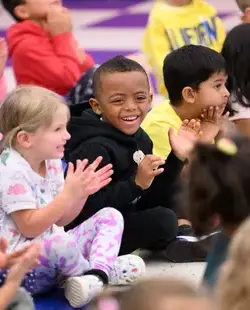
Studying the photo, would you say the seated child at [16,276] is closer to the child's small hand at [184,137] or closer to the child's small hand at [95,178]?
the child's small hand at [95,178]

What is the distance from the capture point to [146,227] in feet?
7.57

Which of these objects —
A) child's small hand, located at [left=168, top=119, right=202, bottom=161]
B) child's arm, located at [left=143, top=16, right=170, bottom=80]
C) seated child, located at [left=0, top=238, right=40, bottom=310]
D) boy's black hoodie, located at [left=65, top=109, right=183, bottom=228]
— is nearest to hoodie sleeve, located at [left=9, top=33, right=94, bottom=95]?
child's arm, located at [left=143, top=16, right=170, bottom=80]

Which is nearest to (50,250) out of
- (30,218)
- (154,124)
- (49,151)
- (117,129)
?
(30,218)

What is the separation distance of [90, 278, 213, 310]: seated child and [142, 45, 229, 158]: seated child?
4.62 feet

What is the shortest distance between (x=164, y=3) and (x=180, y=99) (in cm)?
76

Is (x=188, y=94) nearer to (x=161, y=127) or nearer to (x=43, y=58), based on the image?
(x=161, y=127)

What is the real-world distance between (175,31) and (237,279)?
207 centimetres

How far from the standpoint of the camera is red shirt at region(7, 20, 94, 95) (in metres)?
2.99

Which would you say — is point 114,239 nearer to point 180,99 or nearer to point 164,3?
point 180,99

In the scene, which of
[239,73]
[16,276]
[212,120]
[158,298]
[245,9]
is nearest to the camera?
[158,298]

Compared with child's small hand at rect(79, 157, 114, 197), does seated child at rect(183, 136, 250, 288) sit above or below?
above

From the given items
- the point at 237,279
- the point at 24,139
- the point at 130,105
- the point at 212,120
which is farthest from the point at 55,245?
the point at 237,279

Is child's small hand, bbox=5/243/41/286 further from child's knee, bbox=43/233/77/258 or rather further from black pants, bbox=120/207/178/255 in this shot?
black pants, bbox=120/207/178/255

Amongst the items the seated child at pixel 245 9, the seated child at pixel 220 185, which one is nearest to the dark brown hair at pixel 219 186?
the seated child at pixel 220 185
